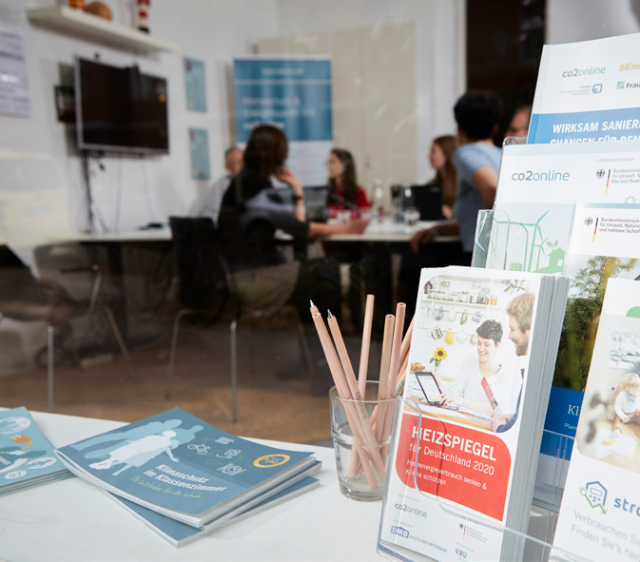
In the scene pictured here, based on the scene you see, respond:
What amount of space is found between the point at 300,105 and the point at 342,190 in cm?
46

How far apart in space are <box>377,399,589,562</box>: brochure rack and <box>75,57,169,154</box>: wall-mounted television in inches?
115

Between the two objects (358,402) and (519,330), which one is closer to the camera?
(519,330)

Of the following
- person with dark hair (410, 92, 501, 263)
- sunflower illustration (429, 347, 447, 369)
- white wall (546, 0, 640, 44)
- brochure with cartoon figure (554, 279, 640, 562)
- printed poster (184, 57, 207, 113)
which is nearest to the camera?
brochure with cartoon figure (554, 279, 640, 562)

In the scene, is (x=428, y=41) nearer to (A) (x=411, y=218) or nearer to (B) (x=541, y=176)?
(A) (x=411, y=218)

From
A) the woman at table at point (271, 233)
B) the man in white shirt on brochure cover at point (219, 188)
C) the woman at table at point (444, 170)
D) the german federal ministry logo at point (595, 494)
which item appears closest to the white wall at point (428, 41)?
the woman at table at point (444, 170)

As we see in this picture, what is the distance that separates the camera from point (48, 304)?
125 inches

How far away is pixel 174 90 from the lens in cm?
319

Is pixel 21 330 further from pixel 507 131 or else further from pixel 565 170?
pixel 565 170

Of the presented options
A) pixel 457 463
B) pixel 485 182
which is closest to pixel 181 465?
pixel 457 463

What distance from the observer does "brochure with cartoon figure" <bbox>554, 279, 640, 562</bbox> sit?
45 centimetres

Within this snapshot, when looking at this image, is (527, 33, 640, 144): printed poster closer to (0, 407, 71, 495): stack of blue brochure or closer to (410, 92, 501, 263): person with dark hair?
(0, 407, 71, 495): stack of blue brochure

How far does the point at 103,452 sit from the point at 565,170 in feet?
1.99

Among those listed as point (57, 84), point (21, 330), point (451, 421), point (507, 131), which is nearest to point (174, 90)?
point (57, 84)

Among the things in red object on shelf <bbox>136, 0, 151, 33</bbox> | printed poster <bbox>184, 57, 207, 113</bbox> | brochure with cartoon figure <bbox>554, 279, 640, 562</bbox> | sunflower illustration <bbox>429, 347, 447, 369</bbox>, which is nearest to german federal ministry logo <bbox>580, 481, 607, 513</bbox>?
brochure with cartoon figure <bbox>554, 279, 640, 562</bbox>
